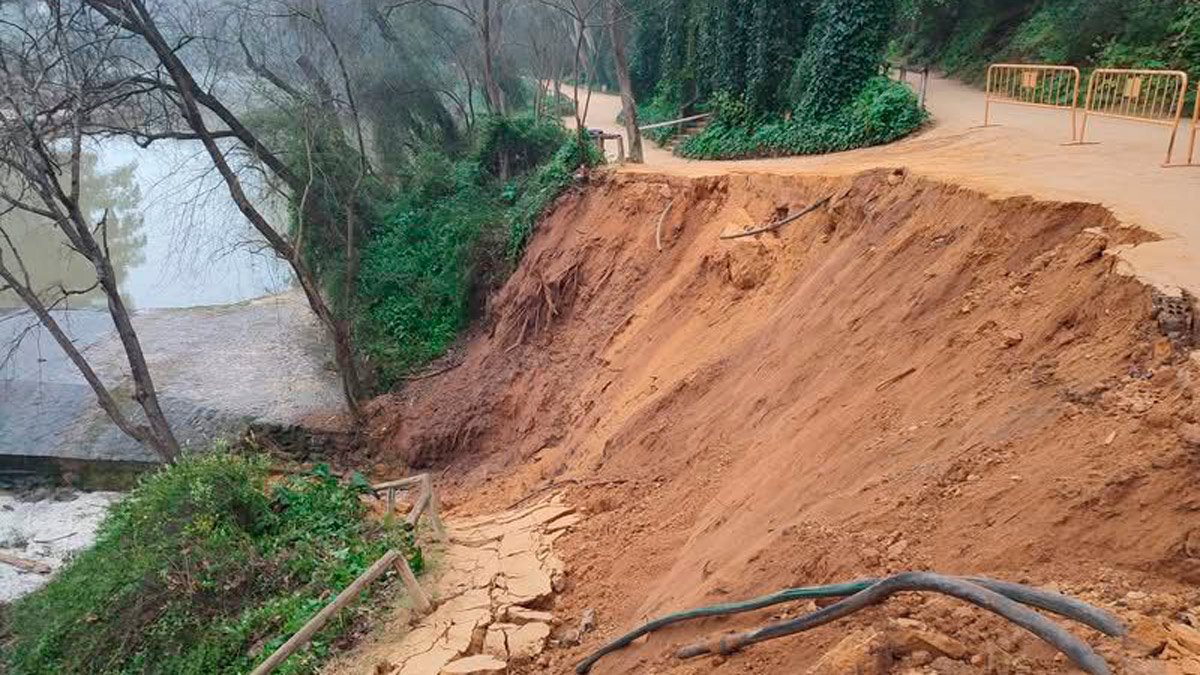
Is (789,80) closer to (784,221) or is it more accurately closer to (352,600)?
(784,221)

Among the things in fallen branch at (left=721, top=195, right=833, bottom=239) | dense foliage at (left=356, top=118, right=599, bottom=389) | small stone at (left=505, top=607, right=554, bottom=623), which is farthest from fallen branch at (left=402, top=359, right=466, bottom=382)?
small stone at (left=505, top=607, right=554, bottom=623)

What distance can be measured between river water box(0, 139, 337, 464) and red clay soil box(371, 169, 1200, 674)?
21.0 ft

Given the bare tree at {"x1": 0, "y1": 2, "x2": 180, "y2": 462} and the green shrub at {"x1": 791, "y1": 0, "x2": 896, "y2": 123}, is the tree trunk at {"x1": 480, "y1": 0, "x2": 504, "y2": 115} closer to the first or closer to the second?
the green shrub at {"x1": 791, "y1": 0, "x2": 896, "y2": 123}

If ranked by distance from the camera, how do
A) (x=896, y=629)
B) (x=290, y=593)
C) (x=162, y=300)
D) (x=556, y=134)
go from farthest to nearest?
(x=162, y=300) < (x=556, y=134) < (x=290, y=593) < (x=896, y=629)

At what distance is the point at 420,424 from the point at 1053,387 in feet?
34.1

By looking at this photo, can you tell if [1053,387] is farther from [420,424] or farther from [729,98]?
[729,98]

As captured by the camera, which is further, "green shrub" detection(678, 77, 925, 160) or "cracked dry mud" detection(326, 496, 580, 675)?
"green shrub" detection(678, 77, 925, 160)

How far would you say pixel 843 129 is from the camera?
14.3 m

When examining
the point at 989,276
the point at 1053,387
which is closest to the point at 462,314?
the point at 989,276

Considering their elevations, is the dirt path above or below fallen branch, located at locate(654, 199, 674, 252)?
above

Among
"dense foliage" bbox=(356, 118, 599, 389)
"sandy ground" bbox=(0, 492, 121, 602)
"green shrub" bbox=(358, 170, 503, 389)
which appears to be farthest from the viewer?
"green shrub" bbox=(358, 170, 503, 389)

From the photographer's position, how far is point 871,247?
745 cm

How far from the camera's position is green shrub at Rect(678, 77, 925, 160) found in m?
13.5

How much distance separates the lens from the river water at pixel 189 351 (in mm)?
14023
